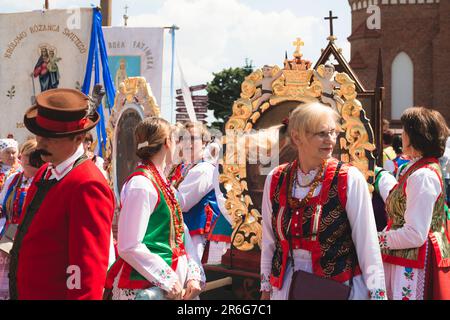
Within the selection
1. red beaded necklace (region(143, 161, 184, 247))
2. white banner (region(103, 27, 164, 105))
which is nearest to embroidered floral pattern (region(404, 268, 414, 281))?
red beaded necklace (region(143, 161, 184, 247))

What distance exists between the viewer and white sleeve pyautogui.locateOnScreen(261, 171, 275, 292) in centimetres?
356

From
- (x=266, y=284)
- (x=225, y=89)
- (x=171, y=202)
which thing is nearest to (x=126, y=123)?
(x=171, y=202)

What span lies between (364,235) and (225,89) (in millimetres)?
46962

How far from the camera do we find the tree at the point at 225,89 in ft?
154

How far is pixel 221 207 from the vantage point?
5387 millimetres

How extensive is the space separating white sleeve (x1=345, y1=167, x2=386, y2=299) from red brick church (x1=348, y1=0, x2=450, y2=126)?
31.6 metres

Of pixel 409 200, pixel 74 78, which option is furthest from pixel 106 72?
pixel 409 200

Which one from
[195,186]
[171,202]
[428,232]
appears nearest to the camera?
[171,202]

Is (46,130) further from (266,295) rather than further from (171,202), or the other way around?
(266,295)

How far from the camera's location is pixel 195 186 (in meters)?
6.03

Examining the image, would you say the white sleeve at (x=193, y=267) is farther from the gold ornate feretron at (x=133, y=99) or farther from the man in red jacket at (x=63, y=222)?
the gold ornate feretron at (x=133, y=99)

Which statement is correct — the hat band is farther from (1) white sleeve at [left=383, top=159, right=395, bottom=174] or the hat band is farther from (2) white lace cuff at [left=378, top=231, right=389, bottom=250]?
(1) white sleeve at [left=383, top=159, right=395, bottom=174]

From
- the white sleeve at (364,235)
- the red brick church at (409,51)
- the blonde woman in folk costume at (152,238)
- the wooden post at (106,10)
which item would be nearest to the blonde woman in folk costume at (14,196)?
the blonde woman in folk costume at (152,238)
